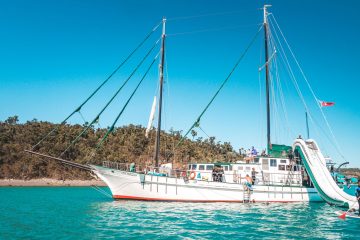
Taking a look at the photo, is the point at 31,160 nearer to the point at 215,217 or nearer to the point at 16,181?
the point at 16,181

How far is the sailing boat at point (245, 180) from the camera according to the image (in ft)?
98.2

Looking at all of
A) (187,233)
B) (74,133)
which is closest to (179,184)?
(187,233)

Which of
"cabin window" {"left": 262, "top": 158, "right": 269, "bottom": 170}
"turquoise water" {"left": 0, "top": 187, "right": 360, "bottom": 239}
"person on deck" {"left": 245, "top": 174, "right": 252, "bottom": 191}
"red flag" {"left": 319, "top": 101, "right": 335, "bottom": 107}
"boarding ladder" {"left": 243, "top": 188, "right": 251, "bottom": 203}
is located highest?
"red flag" {"left": 319, "top": 101, "right": 335, "bottom": 107}

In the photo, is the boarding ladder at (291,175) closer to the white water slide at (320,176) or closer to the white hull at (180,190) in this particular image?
the white hull at (180,190)

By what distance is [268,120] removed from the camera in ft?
116

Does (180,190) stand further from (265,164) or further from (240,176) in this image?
(265,164)

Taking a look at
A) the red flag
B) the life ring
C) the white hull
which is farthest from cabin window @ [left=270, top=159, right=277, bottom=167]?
the life ring

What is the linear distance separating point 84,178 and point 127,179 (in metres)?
66.1

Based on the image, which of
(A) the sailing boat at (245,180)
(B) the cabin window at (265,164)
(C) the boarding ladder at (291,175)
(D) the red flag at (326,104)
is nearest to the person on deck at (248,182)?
(A) the sailing boat at (245,180)

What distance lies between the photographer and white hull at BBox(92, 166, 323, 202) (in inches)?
1179

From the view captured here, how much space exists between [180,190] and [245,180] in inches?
262

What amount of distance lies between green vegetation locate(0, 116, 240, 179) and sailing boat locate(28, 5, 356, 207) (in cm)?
4401

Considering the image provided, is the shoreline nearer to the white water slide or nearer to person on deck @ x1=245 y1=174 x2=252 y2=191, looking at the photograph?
person on deck @ x1=245 y1=174 x2=252 y2=191

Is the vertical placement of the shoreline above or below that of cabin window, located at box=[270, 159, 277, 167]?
below
